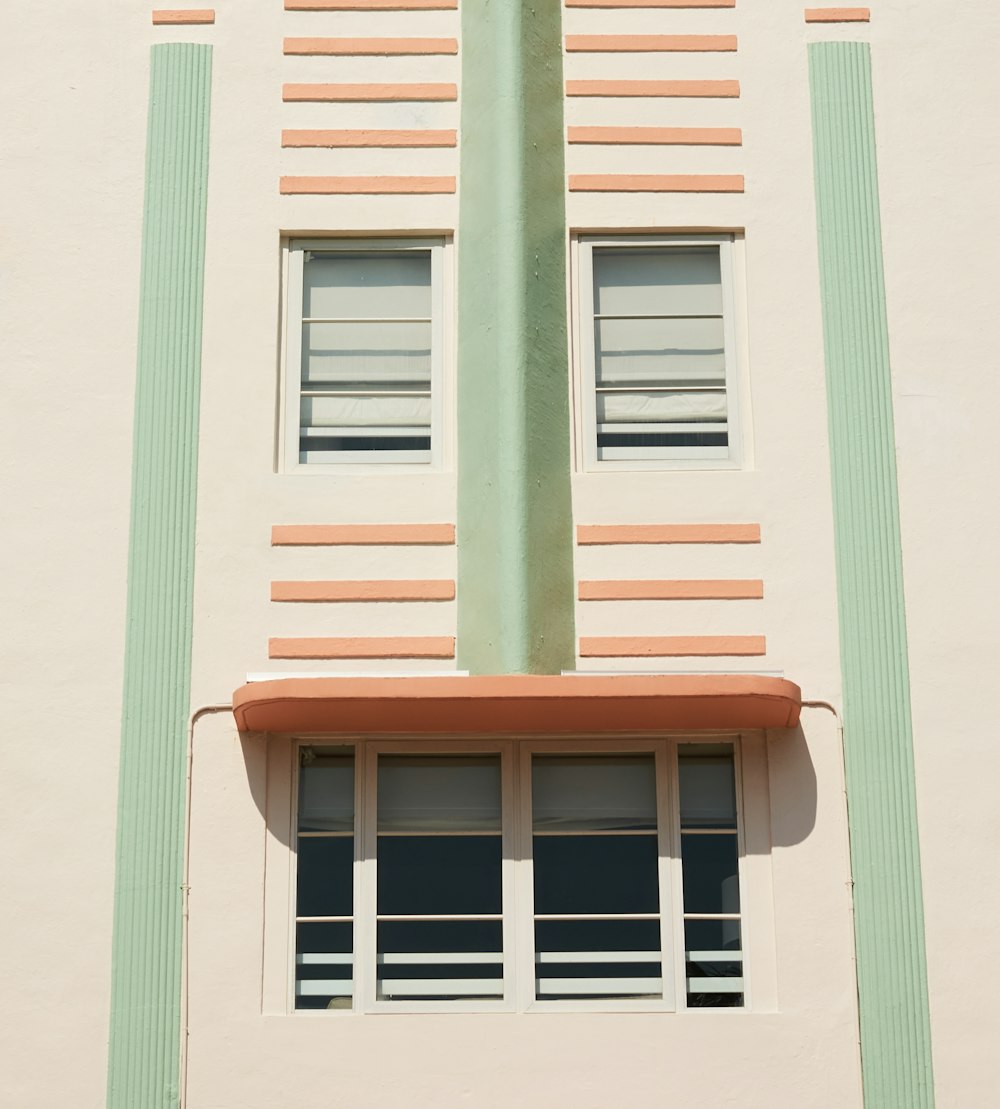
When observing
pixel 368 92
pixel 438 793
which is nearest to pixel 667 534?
pixel 438 793

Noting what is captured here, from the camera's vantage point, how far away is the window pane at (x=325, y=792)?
12305mm

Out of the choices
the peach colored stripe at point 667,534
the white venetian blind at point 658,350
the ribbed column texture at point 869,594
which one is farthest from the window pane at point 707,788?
the white venetian blind at point 658,350

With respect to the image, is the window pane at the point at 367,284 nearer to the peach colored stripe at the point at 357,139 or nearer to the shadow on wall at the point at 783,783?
the peach colored stripe at the point at 357,139

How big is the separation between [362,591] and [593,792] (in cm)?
192

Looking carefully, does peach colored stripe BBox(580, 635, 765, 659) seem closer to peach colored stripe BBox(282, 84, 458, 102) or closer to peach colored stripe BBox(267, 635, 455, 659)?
peach colored stripe BBox(267, 635, 455, 659)

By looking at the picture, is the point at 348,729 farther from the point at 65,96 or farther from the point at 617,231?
the point at 65,96

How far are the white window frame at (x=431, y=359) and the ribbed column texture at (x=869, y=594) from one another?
2519mm

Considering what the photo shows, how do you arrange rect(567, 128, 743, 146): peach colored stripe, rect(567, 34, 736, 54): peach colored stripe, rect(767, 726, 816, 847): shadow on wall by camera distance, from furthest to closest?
1. rect(567, 34, 736, 54): peach colored stripe
2. rect(567, 128, 743, 146): peach colored stripe
3. rect(767, 726, 816, 847): shadow on wall

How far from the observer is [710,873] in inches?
480

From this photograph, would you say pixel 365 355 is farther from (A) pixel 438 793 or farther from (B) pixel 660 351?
(A) pixel 438 793

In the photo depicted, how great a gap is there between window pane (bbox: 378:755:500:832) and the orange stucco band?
399 millimetres

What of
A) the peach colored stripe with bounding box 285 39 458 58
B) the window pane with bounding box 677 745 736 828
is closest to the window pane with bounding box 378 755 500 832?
the window pane with bounding box 677 745 736 828

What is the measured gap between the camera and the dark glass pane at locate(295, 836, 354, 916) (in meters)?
12.1

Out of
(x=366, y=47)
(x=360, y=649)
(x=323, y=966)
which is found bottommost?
(x=323, y=966)
